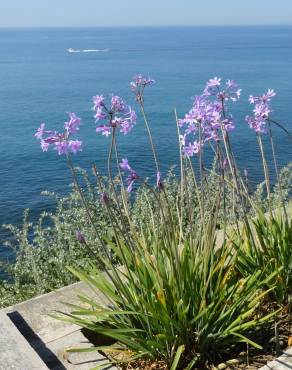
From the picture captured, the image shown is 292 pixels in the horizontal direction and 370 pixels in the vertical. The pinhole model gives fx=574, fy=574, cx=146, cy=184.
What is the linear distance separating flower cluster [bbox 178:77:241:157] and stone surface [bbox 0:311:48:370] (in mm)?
1563

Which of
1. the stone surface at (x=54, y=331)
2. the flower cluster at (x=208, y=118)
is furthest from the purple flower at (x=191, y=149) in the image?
the stone surface at (x=54, y=331)

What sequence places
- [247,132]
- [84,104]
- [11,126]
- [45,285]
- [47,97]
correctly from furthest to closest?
1. [47,97]
2. [84,104]
3. [11,126]
4. [247,132]
5. [45,285]

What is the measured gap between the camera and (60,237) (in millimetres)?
6926

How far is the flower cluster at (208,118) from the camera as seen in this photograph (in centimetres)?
348

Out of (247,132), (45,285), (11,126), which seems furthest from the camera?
(11,126)

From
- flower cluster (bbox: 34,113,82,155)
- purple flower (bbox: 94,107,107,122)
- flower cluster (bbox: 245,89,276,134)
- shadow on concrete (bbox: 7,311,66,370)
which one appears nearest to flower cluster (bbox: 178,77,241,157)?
flower cluster (bbox: 245,89,276,134)

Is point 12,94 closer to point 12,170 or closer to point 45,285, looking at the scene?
point 12,170

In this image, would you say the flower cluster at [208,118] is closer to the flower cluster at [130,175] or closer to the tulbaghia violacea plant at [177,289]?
the tulbaghia violacea plant at [177,289]

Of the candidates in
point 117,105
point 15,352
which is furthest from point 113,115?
point 15,352

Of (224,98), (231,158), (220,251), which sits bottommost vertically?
(220,251)

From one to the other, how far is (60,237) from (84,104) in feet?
86.0

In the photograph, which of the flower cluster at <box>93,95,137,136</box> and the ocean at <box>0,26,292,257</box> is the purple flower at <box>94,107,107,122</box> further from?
the ocean at <box>0,26,292,257</box>

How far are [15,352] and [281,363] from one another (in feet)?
5.16

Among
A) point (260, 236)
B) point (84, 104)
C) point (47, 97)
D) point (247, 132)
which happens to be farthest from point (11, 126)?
point (260, 236)
